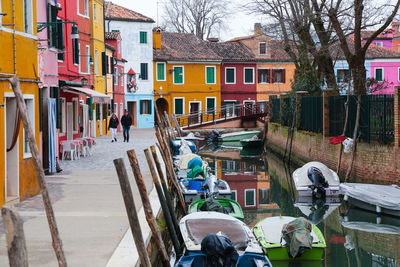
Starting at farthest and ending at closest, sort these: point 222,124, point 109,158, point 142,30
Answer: point 142,30
point 222,124
point 109,158

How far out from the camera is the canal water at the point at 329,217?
10.6 metres

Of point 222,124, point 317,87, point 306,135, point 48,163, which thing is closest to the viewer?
point 48,163

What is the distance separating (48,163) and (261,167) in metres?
11.0

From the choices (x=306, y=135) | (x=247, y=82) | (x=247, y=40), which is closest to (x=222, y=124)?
(x=247, y=82)

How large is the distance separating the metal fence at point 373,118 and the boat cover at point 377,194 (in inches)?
84.1

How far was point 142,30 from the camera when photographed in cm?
4828

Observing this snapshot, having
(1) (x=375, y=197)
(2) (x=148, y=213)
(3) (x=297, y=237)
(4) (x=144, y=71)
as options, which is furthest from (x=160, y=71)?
(2) (x=148, y=213)

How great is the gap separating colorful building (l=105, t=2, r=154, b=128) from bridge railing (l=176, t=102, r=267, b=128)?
10.1 ft

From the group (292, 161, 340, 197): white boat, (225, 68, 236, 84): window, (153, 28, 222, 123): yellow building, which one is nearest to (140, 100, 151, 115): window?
(153, 28, 222, 123): yellow building

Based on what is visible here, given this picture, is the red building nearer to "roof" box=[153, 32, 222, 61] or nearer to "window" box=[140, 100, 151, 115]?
"window" box=[140, 100, 151, 115]

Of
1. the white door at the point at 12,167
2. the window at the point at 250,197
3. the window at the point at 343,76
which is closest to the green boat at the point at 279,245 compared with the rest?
the white door at the point at 12,167

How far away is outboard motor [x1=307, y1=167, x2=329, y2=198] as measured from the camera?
1588cm

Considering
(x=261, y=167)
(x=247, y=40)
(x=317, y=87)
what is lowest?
(x=261, y=167)

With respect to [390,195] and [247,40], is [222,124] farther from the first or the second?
[390,195]
